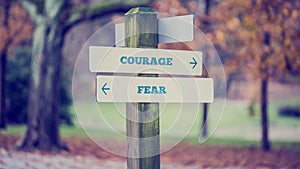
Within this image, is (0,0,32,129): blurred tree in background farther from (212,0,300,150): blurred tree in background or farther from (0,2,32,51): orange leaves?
(212,0,300,150): blurred tree in background

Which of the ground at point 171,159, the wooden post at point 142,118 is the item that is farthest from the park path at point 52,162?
the wooden post at point 142,118

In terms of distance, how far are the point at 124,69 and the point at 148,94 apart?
316 millimetres

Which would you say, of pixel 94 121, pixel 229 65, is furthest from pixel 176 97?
pixel 94 121

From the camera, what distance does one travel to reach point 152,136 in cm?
450

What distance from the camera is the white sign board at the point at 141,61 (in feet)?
14.2

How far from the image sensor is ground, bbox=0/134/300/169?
9.02 meters

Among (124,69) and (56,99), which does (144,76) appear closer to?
(124,69)

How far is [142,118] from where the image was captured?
4.43m

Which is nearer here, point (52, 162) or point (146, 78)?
point (146, 78)

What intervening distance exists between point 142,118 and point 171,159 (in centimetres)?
696

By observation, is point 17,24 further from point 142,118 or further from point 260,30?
point 142,118

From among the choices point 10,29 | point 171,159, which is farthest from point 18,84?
point 171,159

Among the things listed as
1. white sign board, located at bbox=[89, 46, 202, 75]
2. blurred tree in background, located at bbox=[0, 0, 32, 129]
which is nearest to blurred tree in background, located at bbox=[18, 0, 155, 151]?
blurred tree in background, located at bbox=[0, 0, 32, 129]

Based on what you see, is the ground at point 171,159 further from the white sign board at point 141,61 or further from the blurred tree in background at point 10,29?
the white sign board at point 141,61
